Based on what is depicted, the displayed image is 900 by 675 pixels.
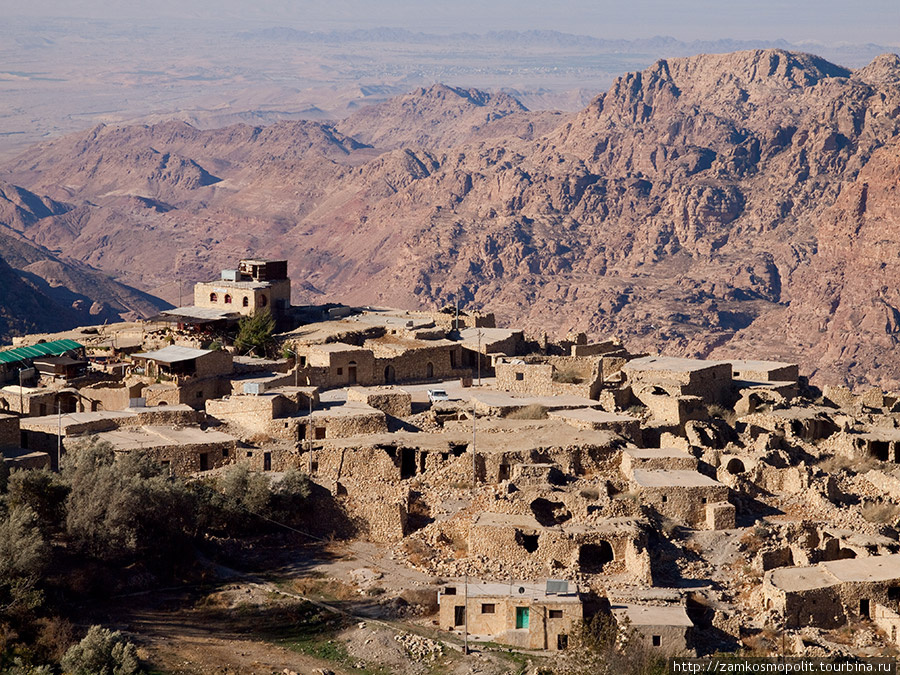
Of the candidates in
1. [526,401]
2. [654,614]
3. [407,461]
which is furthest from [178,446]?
[654,614]

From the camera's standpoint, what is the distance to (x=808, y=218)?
570 feet

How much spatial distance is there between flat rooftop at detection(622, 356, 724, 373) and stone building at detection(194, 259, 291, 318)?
1245cm

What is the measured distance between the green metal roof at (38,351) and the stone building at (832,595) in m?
22.7

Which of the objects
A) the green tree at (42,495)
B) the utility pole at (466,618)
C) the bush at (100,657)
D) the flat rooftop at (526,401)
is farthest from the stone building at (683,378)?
the bush at (100,657)

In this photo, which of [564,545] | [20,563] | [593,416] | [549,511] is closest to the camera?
[20,563]

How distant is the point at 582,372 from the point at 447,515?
13.1 meters

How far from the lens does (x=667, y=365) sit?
42.3 metres

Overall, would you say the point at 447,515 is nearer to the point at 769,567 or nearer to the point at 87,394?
the point at 769,567

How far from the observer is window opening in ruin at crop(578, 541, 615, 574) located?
28250 millimetres

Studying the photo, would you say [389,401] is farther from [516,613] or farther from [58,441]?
[516,613]

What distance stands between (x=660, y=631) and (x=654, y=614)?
75cm

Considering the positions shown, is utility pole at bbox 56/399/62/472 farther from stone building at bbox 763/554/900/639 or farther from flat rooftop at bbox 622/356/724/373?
flat rooftop at bbox 622/356/724/373

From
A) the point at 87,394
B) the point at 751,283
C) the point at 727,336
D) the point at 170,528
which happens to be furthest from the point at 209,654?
the point at 751,283

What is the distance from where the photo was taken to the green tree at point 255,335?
4416 centimetres
